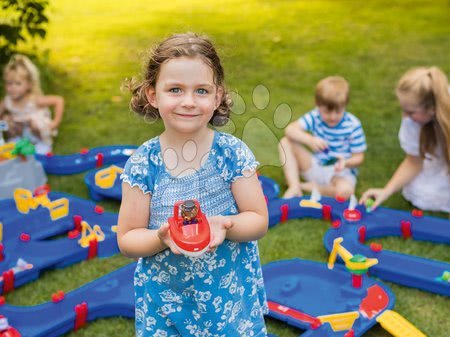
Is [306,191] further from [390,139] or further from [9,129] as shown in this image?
[9,129]

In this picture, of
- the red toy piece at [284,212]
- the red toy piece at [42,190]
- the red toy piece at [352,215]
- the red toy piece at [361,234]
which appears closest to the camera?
the red toy piece at [361,234]

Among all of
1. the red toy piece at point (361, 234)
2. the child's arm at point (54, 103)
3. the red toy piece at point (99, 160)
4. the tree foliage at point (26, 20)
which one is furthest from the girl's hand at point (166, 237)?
the tree foliage at point (26, 20)

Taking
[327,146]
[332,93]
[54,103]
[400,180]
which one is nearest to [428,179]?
[400,180]

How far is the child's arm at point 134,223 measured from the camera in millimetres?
1611

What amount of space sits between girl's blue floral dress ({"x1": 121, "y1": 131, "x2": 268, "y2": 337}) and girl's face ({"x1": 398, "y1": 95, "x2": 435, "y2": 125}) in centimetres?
163

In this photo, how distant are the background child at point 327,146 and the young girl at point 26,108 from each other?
5.22ft

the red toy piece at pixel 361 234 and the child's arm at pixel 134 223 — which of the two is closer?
the child's arm at pixel 134 223

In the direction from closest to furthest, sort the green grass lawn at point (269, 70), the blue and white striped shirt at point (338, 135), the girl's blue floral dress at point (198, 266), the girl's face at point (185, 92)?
1. the girl's face at point (185, 92)
2. the girl's blue floral dress at point (198, 266)
3. the green grass lawn at point (269, 70)
4. the blue and white striped shirt at point (338, 135)

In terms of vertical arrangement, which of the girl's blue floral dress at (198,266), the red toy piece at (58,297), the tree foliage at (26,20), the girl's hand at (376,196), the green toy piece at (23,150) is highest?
the tree foliage at (26,20)

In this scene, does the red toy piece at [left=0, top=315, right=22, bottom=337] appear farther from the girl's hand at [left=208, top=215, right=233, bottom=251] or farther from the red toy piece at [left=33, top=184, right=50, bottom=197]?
the girl's hand at [left=208, top=215, right=233, bottom=251]

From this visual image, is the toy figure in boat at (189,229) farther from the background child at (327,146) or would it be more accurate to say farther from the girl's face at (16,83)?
the girl's face at (16,83)

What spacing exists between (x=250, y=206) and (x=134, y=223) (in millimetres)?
288

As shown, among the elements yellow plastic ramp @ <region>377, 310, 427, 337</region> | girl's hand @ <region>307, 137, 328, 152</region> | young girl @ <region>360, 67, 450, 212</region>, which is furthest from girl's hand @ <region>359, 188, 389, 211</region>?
yellow plastic ramp @ <region>377, 310, 427, 337</region>

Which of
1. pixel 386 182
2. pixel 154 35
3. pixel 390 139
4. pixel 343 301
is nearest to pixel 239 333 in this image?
pixel 343 301
